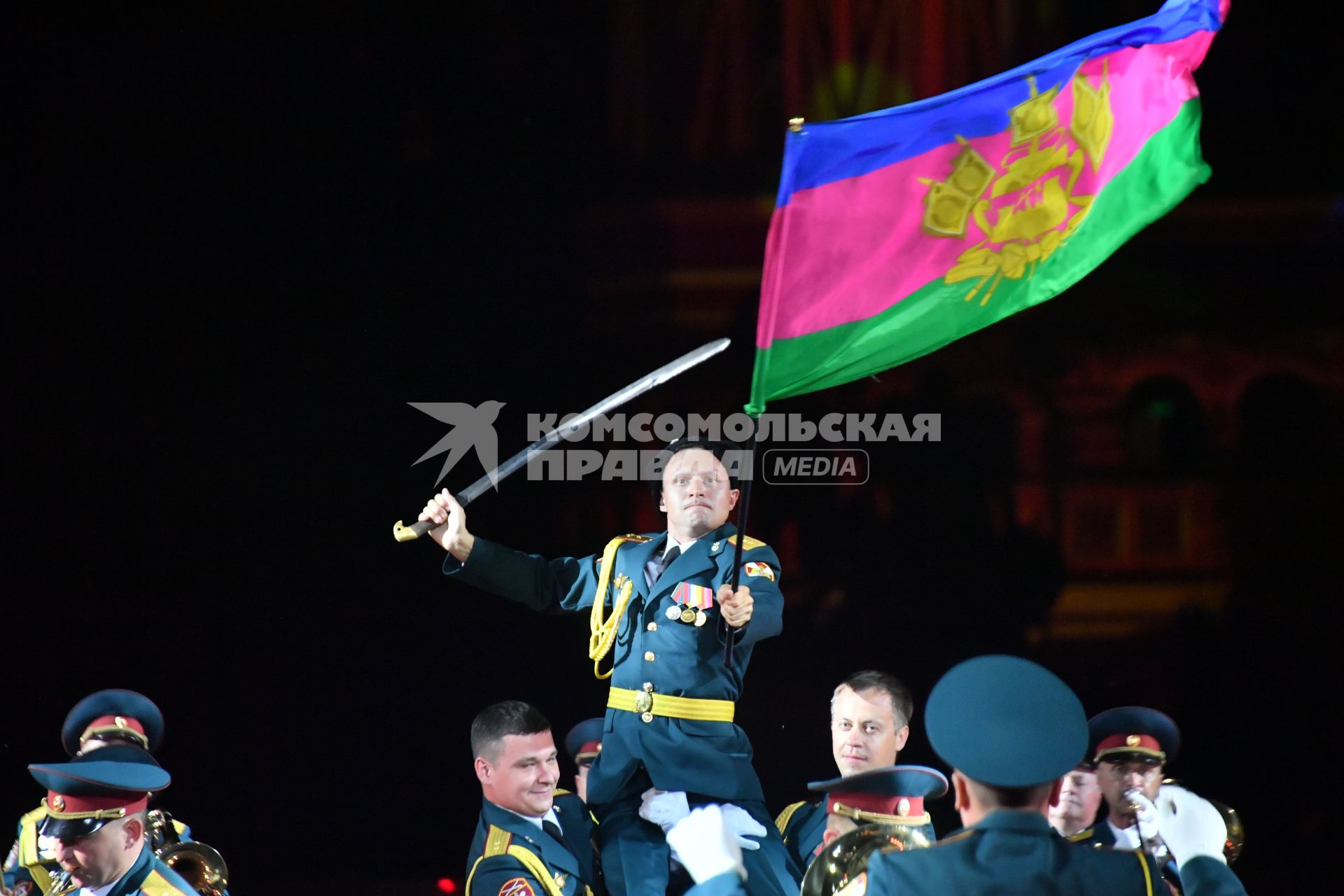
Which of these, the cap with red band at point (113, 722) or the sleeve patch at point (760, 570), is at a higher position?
the sleeve patch at point (760, 570)

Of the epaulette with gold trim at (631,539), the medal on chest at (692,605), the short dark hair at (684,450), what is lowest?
the medal on chest at (692,605)

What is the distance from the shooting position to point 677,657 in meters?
4.21

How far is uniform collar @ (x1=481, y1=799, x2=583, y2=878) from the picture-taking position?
3951mm

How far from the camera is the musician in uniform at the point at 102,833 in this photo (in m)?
3.62

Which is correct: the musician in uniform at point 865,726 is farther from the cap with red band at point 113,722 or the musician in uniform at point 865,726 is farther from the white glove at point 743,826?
the cap with red band at point 113,722

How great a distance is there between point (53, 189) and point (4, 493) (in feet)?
4.38

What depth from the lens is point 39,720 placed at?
6070mm

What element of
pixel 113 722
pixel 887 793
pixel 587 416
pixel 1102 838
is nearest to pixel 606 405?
pixel 587 416

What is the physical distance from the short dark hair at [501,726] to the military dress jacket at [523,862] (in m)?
0.16

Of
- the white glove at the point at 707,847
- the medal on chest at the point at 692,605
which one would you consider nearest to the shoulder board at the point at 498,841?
the medal on chest at the point at 692,605

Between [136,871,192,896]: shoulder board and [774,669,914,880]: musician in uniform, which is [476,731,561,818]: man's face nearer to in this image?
[774,669,914,880]: musician in uniform

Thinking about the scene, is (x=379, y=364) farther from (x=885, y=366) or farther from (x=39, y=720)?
(x=885, y=366)

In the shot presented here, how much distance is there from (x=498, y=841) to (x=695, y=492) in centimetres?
115

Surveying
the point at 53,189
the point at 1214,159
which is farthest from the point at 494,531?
the point at 1214,159
